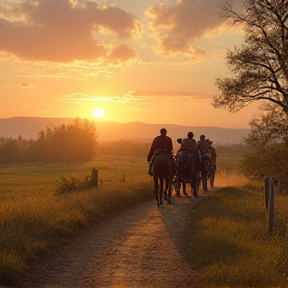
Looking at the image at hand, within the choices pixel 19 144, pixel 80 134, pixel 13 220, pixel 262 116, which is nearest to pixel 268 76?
pixel 262 116

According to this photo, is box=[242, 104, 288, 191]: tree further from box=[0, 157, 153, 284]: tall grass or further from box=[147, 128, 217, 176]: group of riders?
box=[0, 157, 153, 284]: tall grass

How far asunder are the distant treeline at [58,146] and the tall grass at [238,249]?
314 ft

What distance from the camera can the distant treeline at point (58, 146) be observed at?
356ft

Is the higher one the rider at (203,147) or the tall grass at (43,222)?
the rider at (203,147)

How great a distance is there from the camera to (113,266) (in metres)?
8.35

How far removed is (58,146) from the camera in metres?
109

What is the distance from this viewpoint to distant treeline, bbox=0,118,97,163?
108375 millimetres

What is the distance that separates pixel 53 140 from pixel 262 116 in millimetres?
90213

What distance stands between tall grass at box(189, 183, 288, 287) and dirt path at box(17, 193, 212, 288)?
371mm

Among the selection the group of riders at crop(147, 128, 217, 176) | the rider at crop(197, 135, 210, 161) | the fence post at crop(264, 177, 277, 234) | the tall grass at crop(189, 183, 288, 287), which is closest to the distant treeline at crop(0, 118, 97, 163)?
the group of riders at crop(147, 128, 217, 176)

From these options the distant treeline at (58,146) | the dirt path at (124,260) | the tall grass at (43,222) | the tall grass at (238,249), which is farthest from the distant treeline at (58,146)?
the dirt path at (124,260)

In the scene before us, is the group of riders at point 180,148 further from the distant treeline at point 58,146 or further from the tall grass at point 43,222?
the distant treeline at point 58,146

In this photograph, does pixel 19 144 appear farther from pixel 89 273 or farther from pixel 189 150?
pixel 89 273

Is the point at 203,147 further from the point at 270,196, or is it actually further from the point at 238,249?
the point at 238,249
